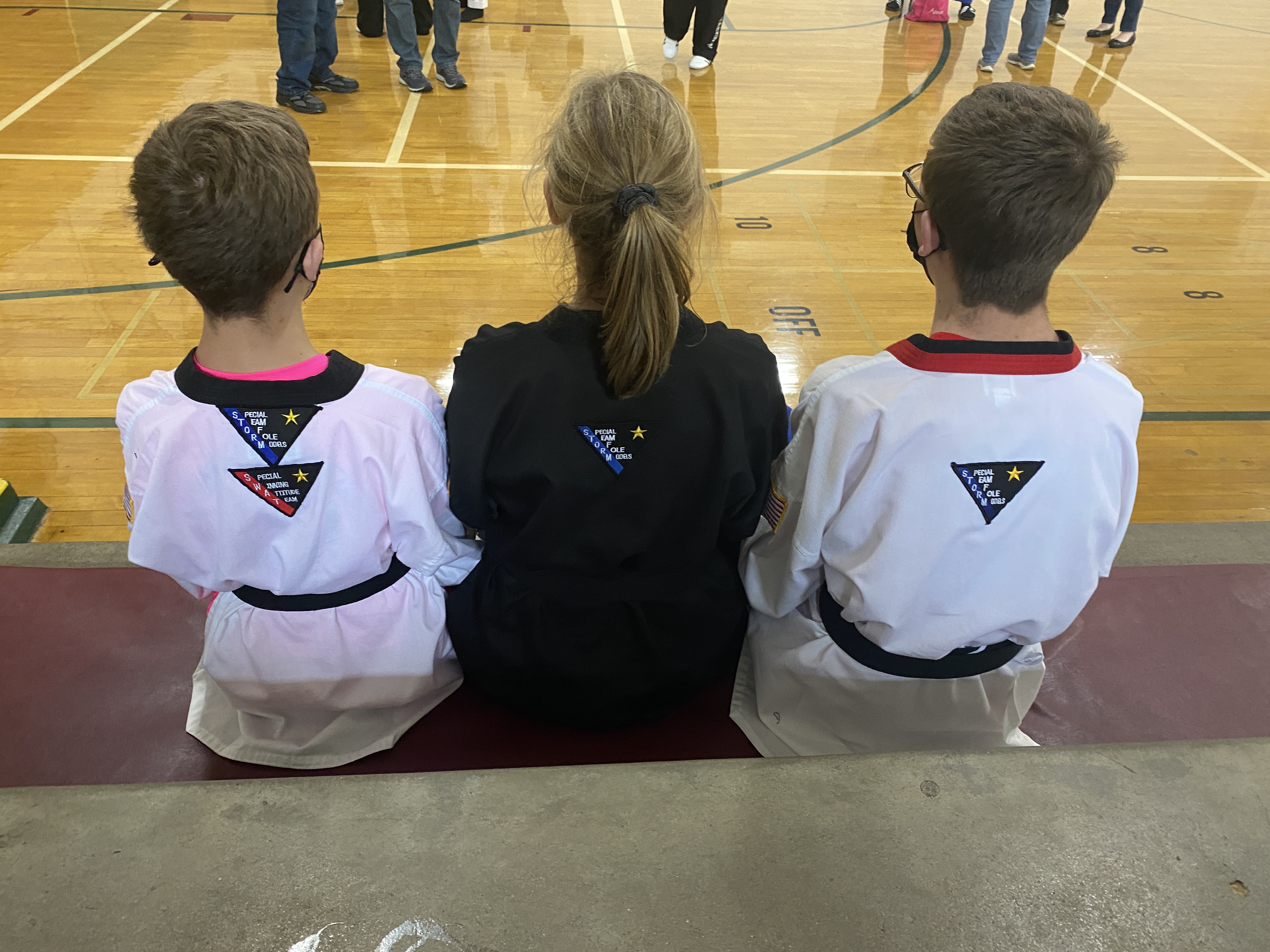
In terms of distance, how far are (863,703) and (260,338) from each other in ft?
3.59

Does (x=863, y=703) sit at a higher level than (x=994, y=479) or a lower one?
lower

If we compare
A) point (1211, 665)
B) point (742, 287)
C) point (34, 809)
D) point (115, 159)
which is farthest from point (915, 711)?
point (115, 159)

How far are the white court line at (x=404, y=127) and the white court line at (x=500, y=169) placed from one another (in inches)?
3.1

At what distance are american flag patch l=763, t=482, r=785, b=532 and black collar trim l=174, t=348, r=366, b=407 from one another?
0.70 metres

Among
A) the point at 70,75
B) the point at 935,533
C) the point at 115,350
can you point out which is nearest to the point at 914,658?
the point at 935,533

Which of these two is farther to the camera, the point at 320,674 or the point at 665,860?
the point at 320,674

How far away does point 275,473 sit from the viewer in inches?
46.1

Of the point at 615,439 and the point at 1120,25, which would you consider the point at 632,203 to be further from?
the point at 1120,25

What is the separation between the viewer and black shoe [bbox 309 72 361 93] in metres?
4.82

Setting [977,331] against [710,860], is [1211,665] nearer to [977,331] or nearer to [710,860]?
[977,331]

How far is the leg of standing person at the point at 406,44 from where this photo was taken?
4.69 meters

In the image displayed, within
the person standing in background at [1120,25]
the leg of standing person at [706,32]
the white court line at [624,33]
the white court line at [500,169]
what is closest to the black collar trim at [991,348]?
the white court line at [500,169]

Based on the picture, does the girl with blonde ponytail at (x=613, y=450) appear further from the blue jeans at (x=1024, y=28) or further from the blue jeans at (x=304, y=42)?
the blue jeans at (x=1024, y=28)

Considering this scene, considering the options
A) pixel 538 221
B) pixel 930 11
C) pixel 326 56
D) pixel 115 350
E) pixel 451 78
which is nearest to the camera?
pixel 538 221
